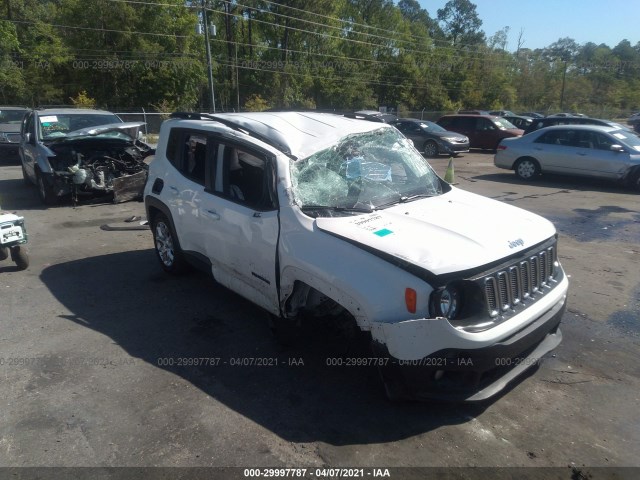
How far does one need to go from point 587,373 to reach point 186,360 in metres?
3.28

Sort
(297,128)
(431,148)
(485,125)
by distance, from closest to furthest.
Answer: (297,128) < (431,148) < (485,125)

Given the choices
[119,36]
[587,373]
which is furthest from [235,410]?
[119,36]

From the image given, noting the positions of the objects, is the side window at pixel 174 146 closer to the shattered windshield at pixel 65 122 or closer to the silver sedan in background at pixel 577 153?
the shattered windshield at pixel 65 122

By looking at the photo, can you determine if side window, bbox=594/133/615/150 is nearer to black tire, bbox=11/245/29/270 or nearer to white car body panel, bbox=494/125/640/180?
white car body panel, bbox=494/125/640/180

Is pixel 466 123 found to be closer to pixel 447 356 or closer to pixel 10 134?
pixel 10 134

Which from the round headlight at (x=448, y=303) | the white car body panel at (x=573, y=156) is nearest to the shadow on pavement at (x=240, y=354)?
the round headlight at (x=448, y=303)

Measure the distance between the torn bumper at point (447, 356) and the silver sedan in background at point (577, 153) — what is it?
1095 cm

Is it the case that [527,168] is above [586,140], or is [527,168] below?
below

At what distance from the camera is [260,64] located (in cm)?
4716

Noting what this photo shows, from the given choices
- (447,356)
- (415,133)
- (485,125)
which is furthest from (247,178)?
(485,125)

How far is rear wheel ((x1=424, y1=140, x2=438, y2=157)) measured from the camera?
19984 millimetres

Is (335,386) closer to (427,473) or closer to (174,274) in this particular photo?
(427,473)

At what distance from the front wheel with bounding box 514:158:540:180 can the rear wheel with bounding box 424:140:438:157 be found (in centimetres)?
586

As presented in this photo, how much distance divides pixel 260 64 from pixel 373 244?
1855 inches
